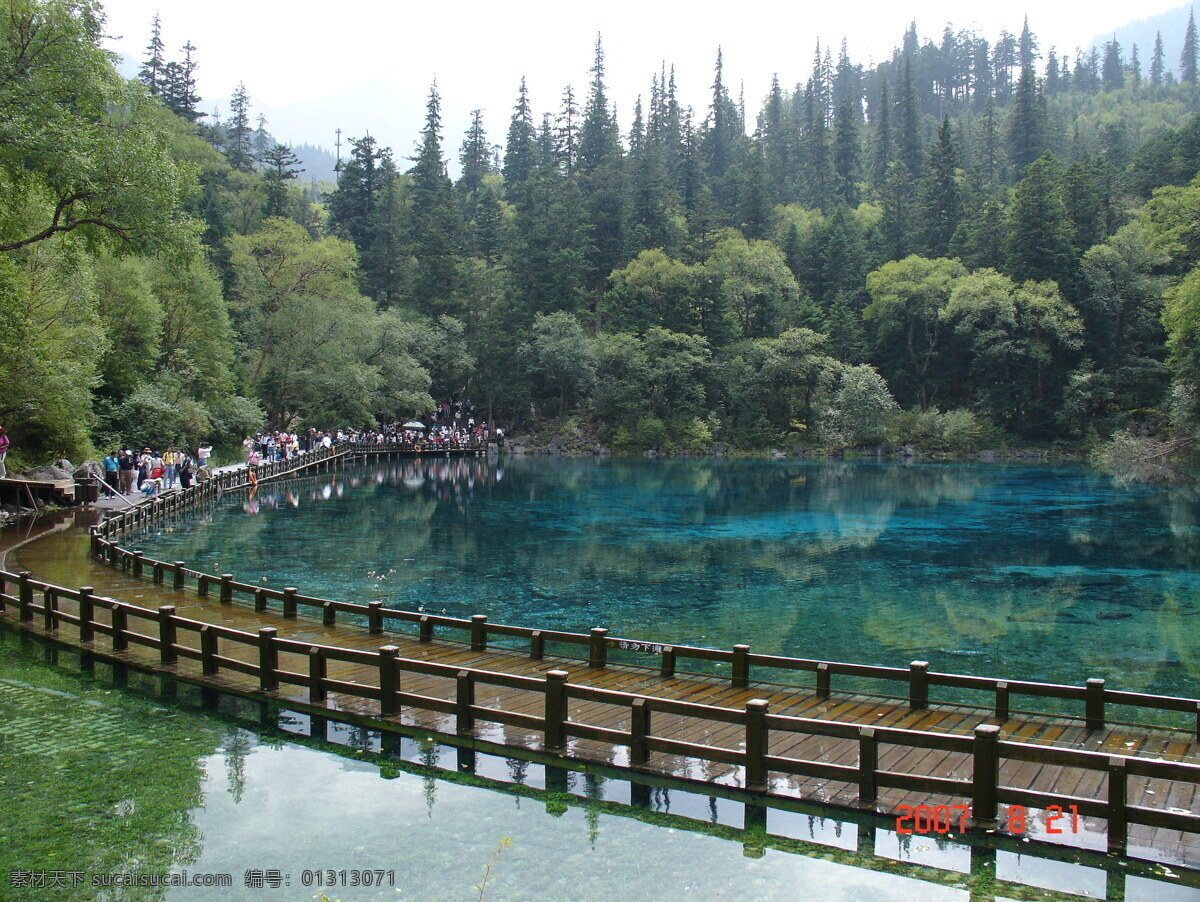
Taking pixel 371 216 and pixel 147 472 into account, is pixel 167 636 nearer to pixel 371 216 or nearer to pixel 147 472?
pixel 147 472

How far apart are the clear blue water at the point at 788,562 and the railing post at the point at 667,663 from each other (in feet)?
13.9

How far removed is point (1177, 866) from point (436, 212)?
71.9m

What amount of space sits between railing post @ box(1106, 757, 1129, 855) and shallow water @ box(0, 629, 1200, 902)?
0.55 feet

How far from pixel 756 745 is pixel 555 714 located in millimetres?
2020

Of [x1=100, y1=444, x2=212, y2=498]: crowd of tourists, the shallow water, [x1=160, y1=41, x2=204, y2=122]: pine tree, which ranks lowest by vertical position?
the shallow water

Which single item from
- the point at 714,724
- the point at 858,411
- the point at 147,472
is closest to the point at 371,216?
the point at 858,411

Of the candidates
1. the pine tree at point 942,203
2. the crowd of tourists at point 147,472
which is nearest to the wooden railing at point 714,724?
the crowd of tourists at point 147,472

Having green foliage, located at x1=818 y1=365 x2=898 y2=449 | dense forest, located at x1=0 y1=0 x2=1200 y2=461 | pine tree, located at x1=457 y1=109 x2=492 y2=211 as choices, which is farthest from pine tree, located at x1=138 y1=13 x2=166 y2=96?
green foliage, located at x1=818 y1=365 x2=898 y2=449

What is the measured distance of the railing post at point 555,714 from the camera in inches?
312

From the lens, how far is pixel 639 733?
7684 millimetres

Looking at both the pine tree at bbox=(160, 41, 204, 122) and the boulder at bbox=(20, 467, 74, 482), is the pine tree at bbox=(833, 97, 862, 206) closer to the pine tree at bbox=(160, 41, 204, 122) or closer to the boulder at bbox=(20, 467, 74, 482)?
the pine tree at bbox=(160, 41, 204, 122)

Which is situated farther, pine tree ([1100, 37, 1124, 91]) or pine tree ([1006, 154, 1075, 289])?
pine tree ([1100, 37, 1124, 91])

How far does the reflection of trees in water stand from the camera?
247 inches

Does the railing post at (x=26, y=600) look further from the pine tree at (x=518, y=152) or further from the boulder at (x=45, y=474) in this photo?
the pine tree at (x=518, y=152)
